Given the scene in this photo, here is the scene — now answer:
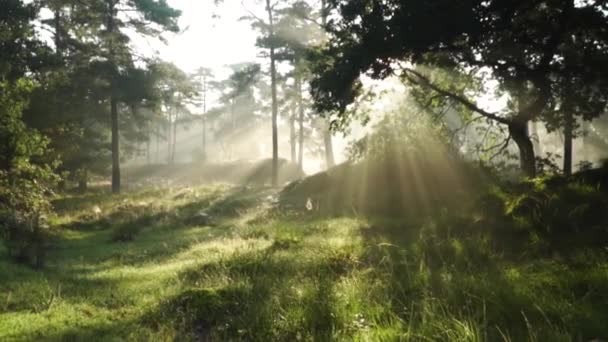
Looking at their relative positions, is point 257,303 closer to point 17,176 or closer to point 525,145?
point 17,176

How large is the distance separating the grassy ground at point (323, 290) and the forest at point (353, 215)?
0.12ft

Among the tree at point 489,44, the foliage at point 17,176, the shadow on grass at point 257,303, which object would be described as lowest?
the shadow on grass at point 257,303

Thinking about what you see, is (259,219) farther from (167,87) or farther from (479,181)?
(167,87)

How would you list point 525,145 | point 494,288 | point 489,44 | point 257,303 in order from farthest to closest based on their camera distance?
point 525,145
point 489,44
point 257,303
point 494,288

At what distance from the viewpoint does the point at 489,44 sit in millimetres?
11961

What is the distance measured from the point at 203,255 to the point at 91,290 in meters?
2.64

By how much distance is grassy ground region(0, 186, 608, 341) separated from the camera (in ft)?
13.3

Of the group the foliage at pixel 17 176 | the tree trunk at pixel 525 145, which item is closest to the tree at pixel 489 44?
the tree trunk at pixel 525 145

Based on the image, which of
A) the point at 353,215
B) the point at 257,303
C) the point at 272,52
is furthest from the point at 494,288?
the point at 272,52

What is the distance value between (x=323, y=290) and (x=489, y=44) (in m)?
9.89

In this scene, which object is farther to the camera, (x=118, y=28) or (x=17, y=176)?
(x=118, y=28)

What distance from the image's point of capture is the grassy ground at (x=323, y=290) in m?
4.05

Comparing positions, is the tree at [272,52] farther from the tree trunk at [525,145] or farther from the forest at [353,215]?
the tree trunk at [525,145]

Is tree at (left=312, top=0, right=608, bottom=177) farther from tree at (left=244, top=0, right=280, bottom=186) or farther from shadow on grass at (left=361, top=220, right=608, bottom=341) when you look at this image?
tree at (left=244, top=0, right=280, bottom=186)
